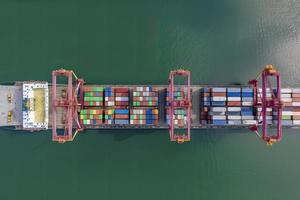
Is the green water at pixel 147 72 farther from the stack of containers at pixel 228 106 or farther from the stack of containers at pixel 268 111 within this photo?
the stack of containers at pixel 268 111

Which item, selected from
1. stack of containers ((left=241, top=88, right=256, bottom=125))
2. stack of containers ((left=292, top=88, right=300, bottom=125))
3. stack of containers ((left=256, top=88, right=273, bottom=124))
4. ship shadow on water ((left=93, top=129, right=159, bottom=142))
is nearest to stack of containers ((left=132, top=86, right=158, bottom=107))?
ship shadow on water ((left=93, top=129, right=159, bottom=142))

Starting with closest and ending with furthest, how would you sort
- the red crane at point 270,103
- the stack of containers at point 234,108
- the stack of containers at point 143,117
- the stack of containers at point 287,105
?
the red crane at point 270,103, the stack of containers at point 143,117, the stack of containers at point 234,108, the stack of containers at point 287,105

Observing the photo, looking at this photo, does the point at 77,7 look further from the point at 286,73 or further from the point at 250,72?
the point at 286,73

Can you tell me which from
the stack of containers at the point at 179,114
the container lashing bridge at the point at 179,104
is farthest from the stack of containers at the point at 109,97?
the stack of containers at the point at 179,114

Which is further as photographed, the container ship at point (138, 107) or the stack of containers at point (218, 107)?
the stack of containers at point (218, 107)

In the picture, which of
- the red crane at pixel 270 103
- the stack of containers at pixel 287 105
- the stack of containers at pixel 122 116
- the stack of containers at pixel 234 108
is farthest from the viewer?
the stack of containers at pixel 287 105

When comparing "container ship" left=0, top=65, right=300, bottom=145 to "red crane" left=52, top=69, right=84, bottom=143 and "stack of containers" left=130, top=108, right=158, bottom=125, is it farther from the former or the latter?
"red crane" left=52, top=69, right=84, bottom=143

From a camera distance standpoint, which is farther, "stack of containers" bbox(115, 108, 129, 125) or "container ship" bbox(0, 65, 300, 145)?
"stack of containers" bbox(115, 108, 129, 125)

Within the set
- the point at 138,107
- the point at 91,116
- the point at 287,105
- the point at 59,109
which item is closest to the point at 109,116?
the point at 91,116
